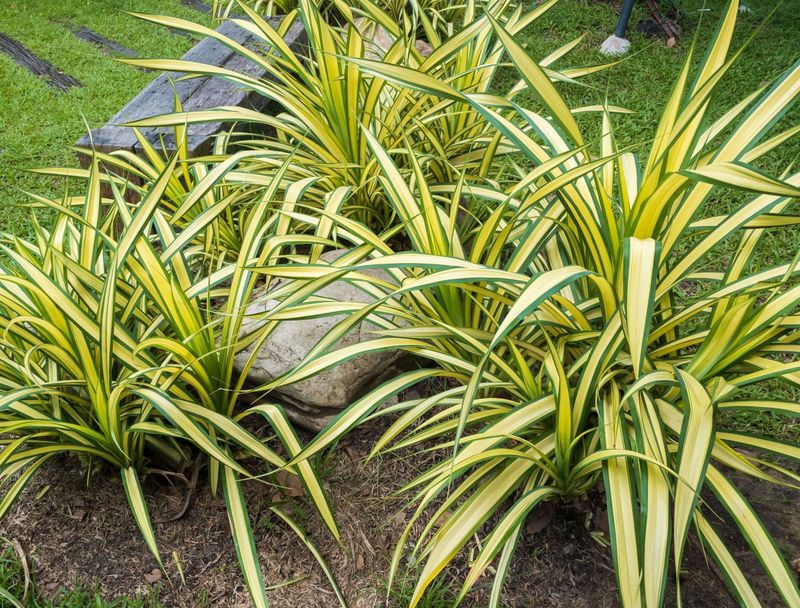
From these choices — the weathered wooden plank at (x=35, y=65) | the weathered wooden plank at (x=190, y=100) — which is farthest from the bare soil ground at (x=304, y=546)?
the weathered wooden plank at (x=35, y=65)

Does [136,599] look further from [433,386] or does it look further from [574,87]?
[574,87]

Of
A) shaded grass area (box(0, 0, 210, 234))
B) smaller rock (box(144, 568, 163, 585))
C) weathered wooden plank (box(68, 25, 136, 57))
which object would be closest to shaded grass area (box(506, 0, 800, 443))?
smaller rock (box(144, 568, 163, 585))

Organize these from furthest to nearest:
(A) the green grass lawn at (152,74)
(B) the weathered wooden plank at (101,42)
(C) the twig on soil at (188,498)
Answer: (B) the weathered wooden plank at (101,42) < (A) the green grass lawn at (152,74) < (C) the twig on soil at (188,498)

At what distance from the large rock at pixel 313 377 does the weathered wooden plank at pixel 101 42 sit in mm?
3104

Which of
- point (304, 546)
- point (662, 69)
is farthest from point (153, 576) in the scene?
point (662, 69)

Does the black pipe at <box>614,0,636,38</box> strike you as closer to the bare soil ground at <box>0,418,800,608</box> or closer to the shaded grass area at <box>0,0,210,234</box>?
the shaded grass area at <box>0,0,210,234</box>

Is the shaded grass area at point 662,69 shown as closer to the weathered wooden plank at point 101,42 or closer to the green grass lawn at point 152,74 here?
the green grass lawn at point 152,74

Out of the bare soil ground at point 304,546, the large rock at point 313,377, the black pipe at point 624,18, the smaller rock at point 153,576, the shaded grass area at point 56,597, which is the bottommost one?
the shaded grass area at point 56,597

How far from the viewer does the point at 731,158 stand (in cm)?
126

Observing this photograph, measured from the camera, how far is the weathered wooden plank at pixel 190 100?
93.6 inches

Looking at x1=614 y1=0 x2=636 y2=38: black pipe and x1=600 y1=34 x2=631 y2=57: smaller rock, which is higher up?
x1=614 y1=0 x2=636 y2=38: black pipe

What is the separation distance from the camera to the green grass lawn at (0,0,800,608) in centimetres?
300

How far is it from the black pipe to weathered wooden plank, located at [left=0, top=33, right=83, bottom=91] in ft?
9.99

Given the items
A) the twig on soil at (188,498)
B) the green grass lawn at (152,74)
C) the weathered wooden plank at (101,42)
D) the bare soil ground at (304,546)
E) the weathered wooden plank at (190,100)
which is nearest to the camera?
the bare soil ground at (304,546)
